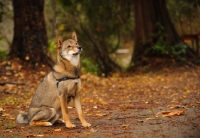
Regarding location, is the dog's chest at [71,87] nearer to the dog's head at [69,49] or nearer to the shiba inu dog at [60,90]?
the shiba inu dog at [60,90]

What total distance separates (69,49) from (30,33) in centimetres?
909

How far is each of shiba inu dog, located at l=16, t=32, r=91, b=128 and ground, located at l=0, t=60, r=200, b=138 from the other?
220 millimetres

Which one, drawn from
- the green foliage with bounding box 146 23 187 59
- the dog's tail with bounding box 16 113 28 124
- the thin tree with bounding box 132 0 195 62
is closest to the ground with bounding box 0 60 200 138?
the dog's tail with bounding box 16 113 28 124

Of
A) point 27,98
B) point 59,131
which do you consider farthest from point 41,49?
point 59,131

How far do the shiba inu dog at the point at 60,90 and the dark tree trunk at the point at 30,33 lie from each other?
8.53m

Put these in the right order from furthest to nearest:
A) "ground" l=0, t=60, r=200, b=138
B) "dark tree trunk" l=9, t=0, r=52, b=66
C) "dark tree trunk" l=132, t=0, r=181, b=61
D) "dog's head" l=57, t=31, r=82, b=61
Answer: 1. "dark tree trunk" l=132, t=0, r=181, b=61
2. "dark tree trunk" l=9, t=0, r=52, b=66
3. "dog's head" l=57, t=31, r=82, b=61
4. "ground" l=0, t=60, r=200, b=138

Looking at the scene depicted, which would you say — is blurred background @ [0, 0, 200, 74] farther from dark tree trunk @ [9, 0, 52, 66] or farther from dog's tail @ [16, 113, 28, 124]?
dog's tail @ [16, 113, 28, 124]

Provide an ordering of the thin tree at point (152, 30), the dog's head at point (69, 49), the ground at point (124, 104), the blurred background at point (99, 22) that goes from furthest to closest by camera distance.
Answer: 1. the blurred background at point (99, 22)
2. the thin tree at point (152, 30)
3. the dog's head at point (69, 49)
4. the ground at point (124, 104)

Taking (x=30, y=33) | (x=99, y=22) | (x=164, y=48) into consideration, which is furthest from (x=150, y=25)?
(x=30, y=33)

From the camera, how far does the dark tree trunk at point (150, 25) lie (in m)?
22.0

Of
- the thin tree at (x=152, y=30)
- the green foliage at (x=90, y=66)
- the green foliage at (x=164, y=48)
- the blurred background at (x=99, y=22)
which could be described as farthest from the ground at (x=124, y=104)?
the blurred background at (x=99, y=22)

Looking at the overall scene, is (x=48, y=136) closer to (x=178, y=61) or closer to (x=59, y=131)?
(x=59, y=131)

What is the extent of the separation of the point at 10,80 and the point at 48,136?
8671 mm

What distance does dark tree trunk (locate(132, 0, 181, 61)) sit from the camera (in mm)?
21962
